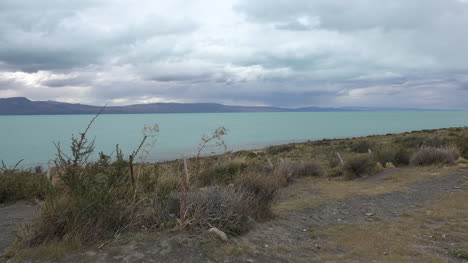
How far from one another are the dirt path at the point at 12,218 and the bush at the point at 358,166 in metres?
10.7

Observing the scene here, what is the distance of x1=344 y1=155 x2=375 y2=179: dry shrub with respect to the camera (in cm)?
1308

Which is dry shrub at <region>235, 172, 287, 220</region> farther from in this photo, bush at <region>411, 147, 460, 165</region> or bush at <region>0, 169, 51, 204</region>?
bush at <region>411, 147, 460, 165</region>

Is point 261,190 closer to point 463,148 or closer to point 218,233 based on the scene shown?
point 218,233

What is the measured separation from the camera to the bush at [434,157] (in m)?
13.9

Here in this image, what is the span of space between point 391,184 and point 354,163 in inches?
90.6

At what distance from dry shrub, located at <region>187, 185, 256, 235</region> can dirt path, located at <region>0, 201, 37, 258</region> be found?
2.72 m

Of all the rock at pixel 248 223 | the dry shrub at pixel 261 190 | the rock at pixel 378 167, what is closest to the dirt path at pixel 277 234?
the rock at pixel 248 223

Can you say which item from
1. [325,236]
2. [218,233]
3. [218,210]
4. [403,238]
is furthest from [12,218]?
[403,238]

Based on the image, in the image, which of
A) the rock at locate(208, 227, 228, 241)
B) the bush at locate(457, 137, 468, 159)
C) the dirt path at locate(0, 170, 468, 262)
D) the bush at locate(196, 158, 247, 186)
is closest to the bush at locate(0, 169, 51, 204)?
the dirt path at locate(0, 170, 468, 262)

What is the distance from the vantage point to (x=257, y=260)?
4598 millimetres

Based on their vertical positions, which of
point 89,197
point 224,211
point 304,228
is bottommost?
point 304,228

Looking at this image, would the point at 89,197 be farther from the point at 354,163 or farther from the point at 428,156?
the point at 428,156

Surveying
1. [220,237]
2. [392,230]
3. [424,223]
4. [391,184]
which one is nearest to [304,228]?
[392,230]

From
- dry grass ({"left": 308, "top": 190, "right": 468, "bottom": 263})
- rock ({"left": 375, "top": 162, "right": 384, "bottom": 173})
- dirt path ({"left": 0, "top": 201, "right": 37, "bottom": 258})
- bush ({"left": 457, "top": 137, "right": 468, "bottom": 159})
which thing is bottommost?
dirt path ({"left": 0, "top": 201, "right": 37, "bottom": 258})
